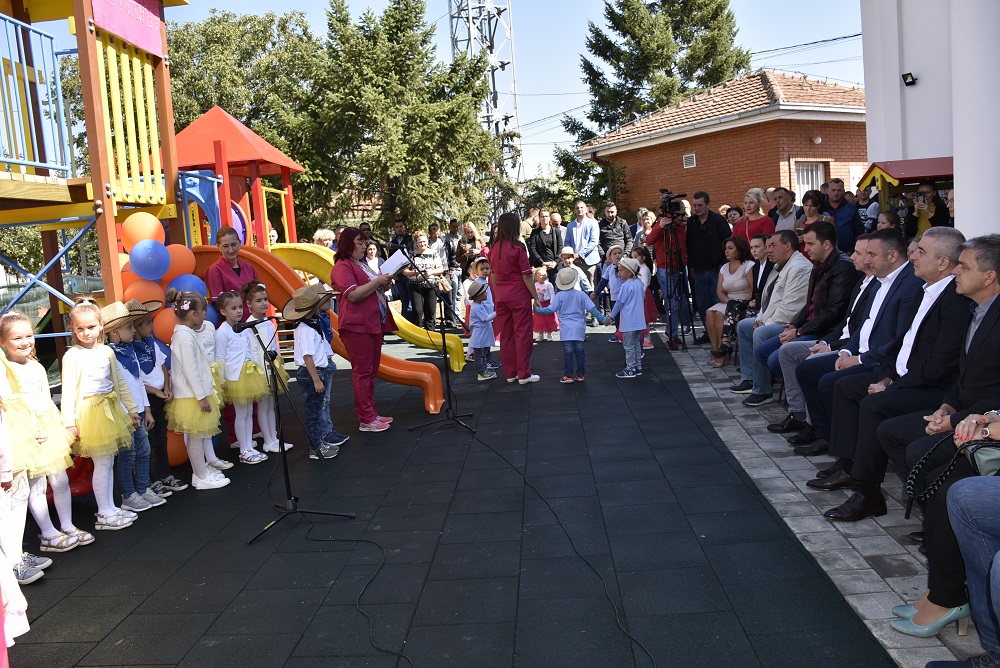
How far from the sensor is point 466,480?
19.8 ft

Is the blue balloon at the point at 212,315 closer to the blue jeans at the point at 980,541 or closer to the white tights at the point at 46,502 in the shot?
the white tights at the point at 46,502

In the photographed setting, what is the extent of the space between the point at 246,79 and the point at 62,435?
31295 mm

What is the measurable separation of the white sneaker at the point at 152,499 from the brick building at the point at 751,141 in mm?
17374

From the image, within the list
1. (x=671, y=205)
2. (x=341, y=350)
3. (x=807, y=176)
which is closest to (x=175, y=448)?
(x=341, y=350)

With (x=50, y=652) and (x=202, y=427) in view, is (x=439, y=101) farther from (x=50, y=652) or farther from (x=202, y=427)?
(x=50, y=652)

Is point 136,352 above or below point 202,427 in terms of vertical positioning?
above

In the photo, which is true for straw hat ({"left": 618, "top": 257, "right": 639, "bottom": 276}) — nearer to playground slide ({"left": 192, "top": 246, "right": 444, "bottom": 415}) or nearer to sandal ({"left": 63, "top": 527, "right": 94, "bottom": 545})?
playground slide ({"left": 192, "top": 246, "right": 444, "bottom": 415})

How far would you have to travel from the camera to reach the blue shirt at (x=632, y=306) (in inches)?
373

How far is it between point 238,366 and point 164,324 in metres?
0.89

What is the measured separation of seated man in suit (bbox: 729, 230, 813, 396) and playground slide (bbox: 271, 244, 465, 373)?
4.35m

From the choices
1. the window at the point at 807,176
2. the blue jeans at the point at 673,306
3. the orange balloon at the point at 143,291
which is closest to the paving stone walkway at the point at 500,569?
the orange balloon at the point at 143,291

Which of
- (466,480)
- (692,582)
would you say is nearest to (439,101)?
(466,480)

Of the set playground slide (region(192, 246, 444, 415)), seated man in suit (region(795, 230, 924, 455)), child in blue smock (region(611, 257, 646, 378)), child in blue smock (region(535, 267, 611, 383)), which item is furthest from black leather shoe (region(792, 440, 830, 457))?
playground slide (region(192, 246, 444, 415))

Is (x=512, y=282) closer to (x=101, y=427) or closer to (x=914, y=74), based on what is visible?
(x=101, y=427)
